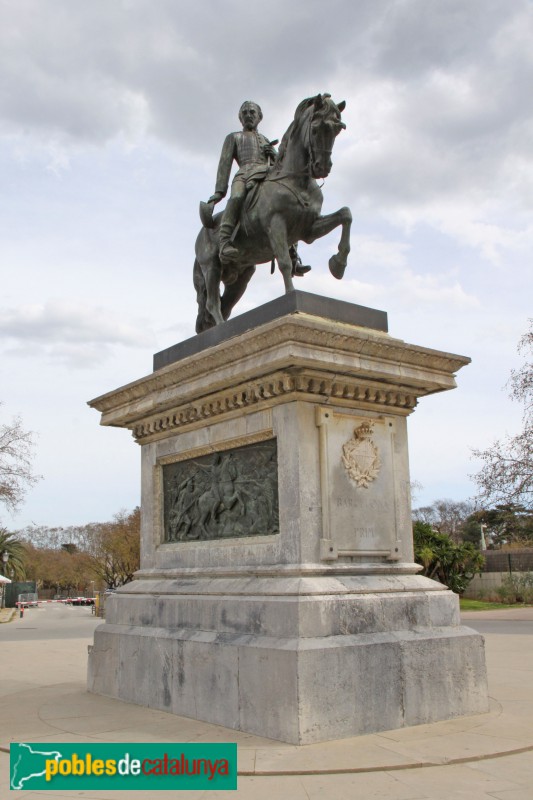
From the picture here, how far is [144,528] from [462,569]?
2625 cm

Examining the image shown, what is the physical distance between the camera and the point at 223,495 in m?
7.75

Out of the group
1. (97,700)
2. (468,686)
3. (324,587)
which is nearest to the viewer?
(324,587)

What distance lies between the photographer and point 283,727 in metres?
5.93

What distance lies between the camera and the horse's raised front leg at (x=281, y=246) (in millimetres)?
7707

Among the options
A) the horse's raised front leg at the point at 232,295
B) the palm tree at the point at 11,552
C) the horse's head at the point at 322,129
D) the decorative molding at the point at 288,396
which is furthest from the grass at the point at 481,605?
the palm tree at the point at 11,552

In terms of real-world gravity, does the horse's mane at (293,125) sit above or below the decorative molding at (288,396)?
above

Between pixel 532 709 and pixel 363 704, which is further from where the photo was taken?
pixel 532 709

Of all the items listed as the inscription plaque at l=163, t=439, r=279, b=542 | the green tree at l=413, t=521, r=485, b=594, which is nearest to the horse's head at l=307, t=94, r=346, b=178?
the inscription plaque at l=163, t=439, r=279, b=542

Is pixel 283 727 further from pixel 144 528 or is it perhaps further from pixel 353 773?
pixel 144 528

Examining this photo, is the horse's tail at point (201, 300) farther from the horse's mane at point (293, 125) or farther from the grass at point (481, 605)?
the grass at point (481, 605)

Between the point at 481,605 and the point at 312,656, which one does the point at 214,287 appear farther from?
the point at 481,605

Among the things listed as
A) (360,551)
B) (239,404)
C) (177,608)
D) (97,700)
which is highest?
(239,404)

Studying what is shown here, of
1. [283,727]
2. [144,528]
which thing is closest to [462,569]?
[144,528]

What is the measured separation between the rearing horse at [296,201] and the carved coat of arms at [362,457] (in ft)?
5.31
